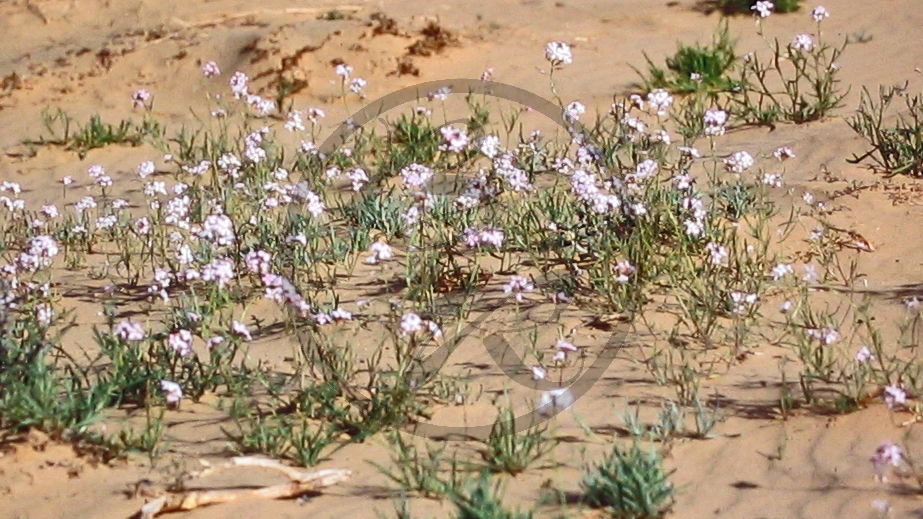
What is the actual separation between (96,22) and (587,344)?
821cm

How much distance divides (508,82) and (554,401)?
193 inches

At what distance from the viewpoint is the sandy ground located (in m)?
4.02

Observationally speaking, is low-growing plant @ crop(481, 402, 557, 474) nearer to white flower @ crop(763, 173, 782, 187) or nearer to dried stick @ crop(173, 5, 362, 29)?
white flower @ crop(763, 173, 782, 187)

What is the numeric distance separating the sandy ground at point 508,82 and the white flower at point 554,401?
0.07 meters

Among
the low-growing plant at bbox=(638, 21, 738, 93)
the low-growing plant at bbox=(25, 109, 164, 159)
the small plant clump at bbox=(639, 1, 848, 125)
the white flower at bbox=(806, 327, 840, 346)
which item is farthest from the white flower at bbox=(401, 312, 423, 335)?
the low-growing plant at bbox=(25, 109, 164, 159)

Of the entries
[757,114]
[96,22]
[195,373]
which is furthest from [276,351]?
[96,22]

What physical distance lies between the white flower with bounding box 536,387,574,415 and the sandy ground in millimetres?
74

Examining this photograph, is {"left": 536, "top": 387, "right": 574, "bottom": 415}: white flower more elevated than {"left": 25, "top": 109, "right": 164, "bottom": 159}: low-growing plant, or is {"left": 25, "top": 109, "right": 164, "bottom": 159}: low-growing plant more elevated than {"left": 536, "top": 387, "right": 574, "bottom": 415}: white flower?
{"left": 25, "top": 109, "right": 164, "bottom": 159}: low-growing plant

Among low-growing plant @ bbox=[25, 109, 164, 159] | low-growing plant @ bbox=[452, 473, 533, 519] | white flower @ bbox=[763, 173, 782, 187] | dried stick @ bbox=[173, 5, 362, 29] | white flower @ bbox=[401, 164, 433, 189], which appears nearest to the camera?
low-growing plant @ bbox=[452, 473, 533, 519]

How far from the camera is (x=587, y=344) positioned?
5.05 m

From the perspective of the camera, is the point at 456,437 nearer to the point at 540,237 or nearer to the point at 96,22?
the point at 540,237

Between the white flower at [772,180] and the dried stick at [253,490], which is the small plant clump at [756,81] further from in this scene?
the dried stick at [253,490]

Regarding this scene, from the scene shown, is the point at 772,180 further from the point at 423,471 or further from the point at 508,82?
the point at 508,82

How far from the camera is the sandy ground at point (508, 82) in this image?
4.02m
